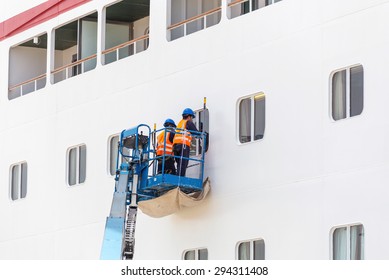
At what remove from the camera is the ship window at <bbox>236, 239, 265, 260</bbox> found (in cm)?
1609

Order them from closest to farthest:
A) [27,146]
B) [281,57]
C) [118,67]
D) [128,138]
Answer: [281,57], [128,138], [118,67], [27,146]

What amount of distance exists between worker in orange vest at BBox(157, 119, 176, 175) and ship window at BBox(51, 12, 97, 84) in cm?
347

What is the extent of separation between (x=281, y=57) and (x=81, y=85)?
15.3 ft

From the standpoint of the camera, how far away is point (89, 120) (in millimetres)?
19516

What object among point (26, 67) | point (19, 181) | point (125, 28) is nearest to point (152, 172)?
point (125, 28)

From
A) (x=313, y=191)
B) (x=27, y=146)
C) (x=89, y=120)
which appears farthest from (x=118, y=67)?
(x=313, y=191)

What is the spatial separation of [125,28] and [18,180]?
2991 mm

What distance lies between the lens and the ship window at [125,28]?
20109 mm

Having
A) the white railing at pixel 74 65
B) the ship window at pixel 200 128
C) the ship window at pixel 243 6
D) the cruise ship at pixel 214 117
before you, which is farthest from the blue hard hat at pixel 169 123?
the white railing at pixel 74 65

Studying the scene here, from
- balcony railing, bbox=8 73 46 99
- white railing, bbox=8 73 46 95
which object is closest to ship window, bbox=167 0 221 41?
white railing, bbox=8 73 46 95

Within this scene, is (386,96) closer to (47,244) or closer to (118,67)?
(118,67)

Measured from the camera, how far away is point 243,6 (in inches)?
698

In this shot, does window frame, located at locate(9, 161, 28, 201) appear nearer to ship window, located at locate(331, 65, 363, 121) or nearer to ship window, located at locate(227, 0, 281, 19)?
ship window, located at locate(227, 0, 281, 19)

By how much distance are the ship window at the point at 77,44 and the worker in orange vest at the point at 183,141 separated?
3619 mm
